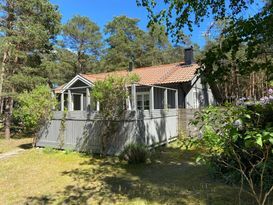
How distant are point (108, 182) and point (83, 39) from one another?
1233 inches

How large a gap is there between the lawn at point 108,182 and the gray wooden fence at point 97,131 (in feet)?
2.31

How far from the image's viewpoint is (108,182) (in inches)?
251

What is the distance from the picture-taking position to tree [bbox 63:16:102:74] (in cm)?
3450

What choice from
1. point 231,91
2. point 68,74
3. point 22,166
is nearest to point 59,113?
point 22,166

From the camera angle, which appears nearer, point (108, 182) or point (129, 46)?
point (108, 182)

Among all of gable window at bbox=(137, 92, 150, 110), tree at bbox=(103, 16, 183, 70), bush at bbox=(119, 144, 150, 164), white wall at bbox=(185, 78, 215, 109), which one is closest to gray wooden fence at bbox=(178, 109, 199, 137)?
white wall at bbox=(185, 78, 215, 109)

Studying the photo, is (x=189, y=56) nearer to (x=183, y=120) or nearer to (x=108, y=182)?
(x=183, y=120)

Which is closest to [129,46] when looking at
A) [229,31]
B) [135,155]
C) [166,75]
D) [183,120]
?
[166,75]

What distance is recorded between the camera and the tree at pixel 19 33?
15312 mm

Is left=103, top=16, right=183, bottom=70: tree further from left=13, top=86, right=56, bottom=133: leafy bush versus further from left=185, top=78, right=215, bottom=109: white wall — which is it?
left=13, top=86, right=56, bottom=133: leafy bush

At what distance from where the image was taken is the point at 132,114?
9336 millimetres

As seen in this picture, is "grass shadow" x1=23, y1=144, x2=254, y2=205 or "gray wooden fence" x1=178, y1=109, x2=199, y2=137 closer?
"grass shadow" x1=23, y1=144, x2=254, y2=205

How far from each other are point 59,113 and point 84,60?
→ 996 inches

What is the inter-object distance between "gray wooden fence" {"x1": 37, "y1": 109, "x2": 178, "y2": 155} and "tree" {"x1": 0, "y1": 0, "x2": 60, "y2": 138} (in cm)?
579
